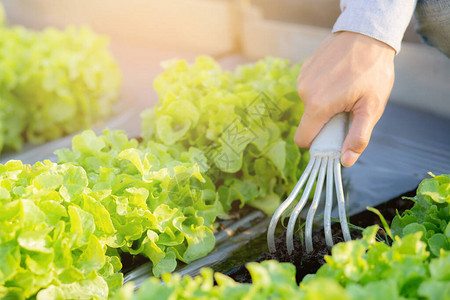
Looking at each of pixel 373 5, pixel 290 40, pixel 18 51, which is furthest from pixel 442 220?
pixel 18 51

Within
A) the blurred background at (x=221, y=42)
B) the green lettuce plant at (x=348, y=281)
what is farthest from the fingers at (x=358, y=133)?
the blurred background at (x=221, y=42)

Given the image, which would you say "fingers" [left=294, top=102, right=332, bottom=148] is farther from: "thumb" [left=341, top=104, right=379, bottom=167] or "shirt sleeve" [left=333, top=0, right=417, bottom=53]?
"shirt sleeve" [left=333, top=0, right=417, bottom=53]

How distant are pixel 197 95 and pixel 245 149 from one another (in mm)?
255

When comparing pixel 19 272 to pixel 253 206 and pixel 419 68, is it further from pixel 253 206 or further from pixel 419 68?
pixel 419 68

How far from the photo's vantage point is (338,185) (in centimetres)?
116

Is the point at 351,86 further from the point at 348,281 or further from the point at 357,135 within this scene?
the point at 348,281

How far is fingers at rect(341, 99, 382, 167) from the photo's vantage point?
1124 millimetres

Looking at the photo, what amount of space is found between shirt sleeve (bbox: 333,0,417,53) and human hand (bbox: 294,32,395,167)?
0.06 ft

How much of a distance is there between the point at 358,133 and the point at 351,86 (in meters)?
0.12

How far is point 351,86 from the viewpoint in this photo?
3.68 ft

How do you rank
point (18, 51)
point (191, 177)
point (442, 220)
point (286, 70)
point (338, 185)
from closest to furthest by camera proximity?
point (442, 220)
point (338, 185)
point (191, 177)
point (286, 70)
point (18, 51)

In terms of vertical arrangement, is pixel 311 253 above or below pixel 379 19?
below

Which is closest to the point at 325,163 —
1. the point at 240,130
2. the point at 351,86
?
the point at 351,86

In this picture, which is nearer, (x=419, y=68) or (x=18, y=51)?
(x=419, y=68)
